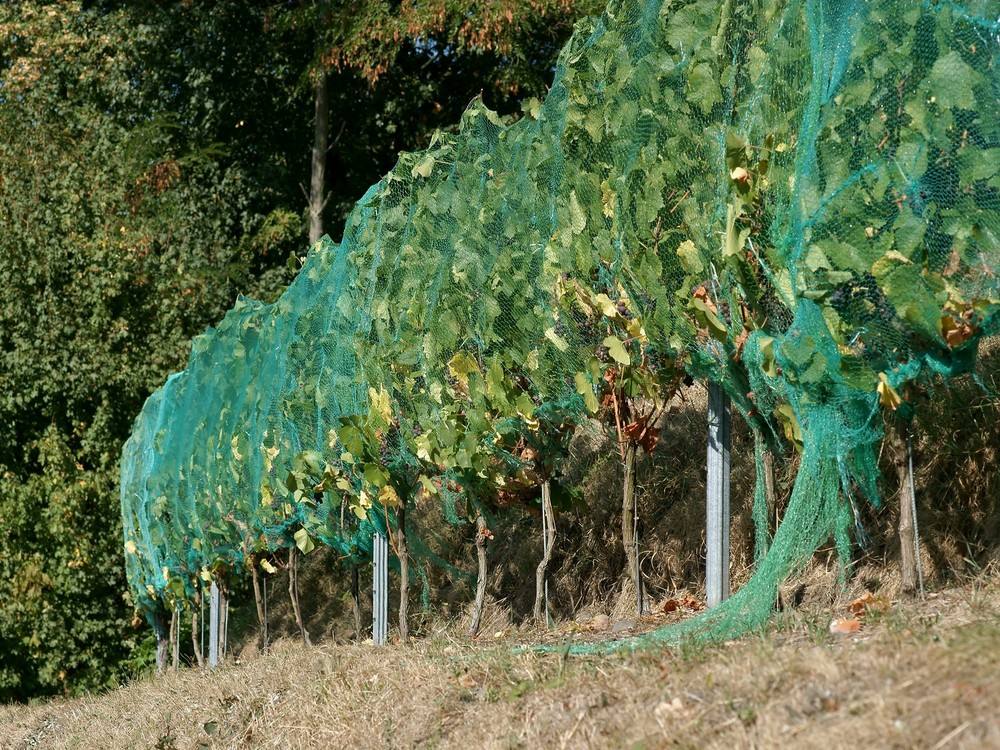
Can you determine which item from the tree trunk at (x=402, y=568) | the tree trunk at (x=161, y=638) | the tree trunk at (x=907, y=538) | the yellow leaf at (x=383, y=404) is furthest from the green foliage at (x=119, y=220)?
the tree trunk at (x=907, y=538)

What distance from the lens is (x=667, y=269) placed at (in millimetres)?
5117

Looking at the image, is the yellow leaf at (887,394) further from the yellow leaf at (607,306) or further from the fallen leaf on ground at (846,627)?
the yellow leaf at (607,306)

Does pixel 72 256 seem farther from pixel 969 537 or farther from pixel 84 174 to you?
pixel 969 537

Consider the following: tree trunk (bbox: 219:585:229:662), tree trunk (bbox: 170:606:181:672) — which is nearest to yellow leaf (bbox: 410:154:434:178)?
tree trunk (bbox: 219:585:229:662)

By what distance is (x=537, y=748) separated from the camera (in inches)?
162

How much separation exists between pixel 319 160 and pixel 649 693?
15.6 meters

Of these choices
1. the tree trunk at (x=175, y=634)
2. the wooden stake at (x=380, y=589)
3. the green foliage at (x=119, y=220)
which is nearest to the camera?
the wooden stake at (x=380, y=589)

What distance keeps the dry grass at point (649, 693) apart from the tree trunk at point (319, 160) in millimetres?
12194

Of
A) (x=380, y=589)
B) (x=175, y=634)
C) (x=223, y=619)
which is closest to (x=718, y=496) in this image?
(x=380, y=589)

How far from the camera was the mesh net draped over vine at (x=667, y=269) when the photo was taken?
13.1 ft

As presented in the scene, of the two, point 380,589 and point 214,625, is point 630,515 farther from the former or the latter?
point 214,625

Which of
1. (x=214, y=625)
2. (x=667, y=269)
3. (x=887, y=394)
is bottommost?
(x=214, y=625)

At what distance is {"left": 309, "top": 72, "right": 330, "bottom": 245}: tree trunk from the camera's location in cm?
1842

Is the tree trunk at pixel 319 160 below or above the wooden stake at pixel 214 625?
above
